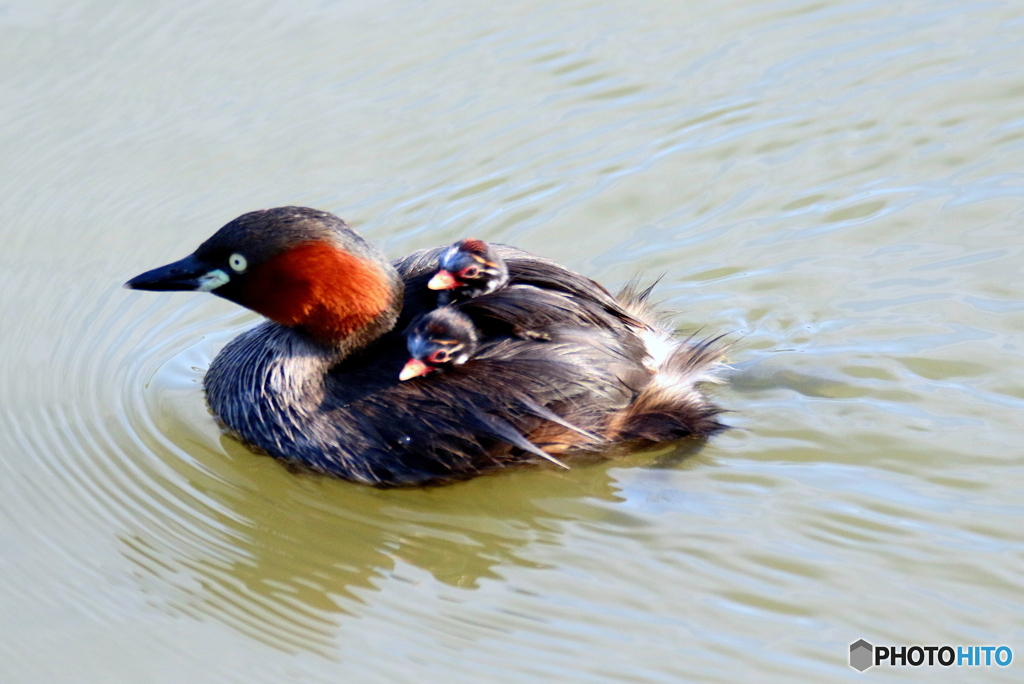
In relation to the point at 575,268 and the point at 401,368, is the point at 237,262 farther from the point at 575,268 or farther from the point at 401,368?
the point at 575,268

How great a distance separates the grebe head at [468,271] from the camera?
449 centimetres

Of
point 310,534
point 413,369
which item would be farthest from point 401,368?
point 310,534

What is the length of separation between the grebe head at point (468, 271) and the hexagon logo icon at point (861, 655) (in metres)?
1.80

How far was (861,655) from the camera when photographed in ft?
12.2

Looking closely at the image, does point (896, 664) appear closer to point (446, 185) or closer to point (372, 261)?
point (372, 261)

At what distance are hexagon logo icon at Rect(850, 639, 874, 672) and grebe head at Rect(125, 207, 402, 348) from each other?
202 cm

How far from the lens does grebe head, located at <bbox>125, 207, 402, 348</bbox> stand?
448cm

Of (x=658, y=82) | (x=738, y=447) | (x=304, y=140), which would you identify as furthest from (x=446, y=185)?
(x=738, y=447)

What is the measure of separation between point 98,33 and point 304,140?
1625 mm

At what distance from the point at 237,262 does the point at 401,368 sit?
731mm

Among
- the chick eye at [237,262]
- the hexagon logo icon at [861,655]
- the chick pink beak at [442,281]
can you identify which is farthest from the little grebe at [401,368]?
the hexagon logo icon at [861,655]

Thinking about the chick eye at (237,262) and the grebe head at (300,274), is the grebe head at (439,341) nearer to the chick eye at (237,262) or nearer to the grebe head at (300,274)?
the grebe head at (300,274)

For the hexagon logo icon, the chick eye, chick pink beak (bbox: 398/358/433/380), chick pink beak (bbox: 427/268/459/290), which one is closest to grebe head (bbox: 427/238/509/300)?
chick pink beak (bbox: 427/268/459/290)

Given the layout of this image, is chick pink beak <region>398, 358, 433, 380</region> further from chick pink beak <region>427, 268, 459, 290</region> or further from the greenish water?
the greenish water
